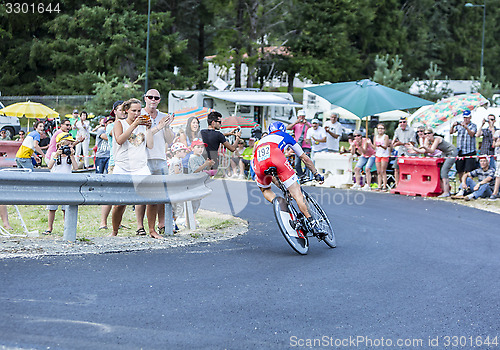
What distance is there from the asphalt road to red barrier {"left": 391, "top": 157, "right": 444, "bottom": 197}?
8.11 m

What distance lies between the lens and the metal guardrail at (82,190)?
354 inches

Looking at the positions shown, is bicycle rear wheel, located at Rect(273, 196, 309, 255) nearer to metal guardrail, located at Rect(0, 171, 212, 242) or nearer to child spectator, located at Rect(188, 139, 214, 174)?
metal guardrail, located at Rect(0, 171, 212, 242)

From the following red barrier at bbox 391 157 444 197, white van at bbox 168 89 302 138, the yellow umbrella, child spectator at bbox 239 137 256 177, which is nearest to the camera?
red barrier at bbox 391 157 444 197

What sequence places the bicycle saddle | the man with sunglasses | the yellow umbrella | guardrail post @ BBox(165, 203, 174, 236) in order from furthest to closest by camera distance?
the yellow umbrella
the man with sunglasses
guardrail post @ BBox(165, 203, 174, 236)
the bicycle saddle

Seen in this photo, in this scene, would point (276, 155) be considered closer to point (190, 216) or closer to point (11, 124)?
point (190, 216)

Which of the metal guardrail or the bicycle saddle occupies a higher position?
the bicycle saddle

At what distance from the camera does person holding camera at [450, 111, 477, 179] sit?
18781 mm

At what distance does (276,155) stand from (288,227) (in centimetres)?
97

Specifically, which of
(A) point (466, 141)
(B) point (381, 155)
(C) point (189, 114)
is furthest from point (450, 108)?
(C) point (189, 114)

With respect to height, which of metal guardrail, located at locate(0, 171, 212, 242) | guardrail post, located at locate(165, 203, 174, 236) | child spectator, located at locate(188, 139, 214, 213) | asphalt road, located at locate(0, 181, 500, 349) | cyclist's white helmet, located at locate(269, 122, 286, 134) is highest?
cyclist's white helmet, located at locate(269, 122, 286, 134)

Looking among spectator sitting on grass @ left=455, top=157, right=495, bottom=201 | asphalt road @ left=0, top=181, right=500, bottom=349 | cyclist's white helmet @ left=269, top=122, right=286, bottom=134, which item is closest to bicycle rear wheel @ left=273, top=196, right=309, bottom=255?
asphalt road @ left=0, top=181, right=500, bottom=349

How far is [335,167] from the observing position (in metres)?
22.2

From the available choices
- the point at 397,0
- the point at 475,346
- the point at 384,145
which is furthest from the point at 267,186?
the point at 397,0

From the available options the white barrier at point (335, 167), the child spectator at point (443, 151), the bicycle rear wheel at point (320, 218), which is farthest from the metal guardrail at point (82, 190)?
the white barrier at point (335, 167)
